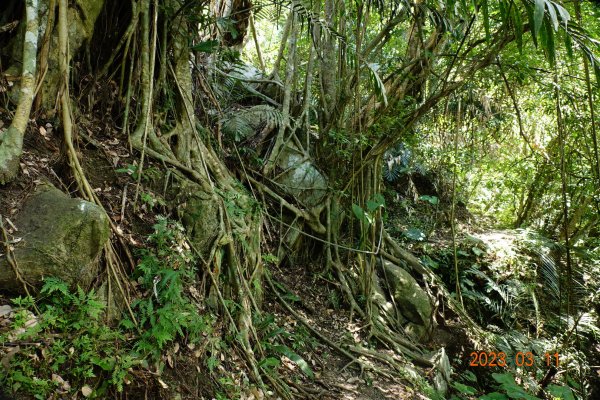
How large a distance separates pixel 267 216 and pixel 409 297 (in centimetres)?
223

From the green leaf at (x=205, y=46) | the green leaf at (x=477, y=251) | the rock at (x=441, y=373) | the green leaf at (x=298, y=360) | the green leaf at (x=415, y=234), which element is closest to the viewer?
the green leaf at (x=298, y=360)

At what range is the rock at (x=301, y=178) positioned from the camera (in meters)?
5.41

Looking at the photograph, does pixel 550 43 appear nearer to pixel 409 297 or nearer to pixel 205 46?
pixel 205 46

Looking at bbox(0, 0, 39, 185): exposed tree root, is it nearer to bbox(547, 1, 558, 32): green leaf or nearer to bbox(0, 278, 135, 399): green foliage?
bbox(0, 278, 135, 399): green foliage

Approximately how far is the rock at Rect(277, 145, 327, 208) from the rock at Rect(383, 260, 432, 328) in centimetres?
137

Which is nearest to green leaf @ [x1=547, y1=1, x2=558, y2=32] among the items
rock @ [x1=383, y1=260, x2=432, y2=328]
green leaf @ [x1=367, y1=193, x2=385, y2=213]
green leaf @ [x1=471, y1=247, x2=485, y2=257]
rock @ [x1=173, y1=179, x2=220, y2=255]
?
rock @ [x1=173, y1=179, x2=220, y2=255]

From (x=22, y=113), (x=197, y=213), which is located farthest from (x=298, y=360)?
(x=22, y=113)

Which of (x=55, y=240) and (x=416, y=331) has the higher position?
(x=55, y=240)

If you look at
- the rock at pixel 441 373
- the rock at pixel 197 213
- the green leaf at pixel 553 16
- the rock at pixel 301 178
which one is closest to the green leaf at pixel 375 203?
the rock at pixel 301 178

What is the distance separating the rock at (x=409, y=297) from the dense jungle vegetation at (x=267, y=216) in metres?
0.03

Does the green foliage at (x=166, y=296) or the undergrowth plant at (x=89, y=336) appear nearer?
the undergrowth plant at (x=89, y=336)

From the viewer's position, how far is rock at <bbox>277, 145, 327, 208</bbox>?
5.41 m

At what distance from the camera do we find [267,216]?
5.07 meters

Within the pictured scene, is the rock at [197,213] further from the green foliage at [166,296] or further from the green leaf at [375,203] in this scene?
the green leaf at [375,203]
